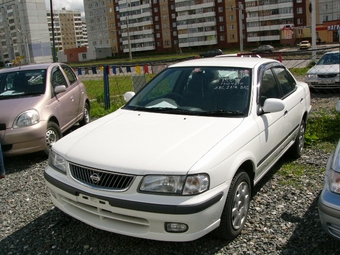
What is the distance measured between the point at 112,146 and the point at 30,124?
10.3 feet

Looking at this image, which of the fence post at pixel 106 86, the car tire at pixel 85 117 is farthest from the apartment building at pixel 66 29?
the car tire at pixel 85 117

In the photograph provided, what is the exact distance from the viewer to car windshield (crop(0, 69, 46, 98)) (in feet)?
22.5

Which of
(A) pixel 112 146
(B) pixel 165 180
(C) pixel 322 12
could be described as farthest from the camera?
(C) pixel 322 12

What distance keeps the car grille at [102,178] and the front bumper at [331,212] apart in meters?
1.57

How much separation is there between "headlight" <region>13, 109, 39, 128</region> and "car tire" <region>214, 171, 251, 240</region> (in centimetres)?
388

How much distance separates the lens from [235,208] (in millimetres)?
3432

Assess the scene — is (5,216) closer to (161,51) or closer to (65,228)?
(65,228)

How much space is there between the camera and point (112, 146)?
11.2ft

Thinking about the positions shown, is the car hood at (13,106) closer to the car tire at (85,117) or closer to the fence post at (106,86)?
the car tire at (85,117)

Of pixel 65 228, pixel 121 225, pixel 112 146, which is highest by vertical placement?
pixel 112 146

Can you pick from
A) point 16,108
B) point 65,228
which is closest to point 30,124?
point 16,108

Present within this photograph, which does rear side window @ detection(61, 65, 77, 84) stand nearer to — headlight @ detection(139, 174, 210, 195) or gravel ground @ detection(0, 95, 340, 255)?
gravel ground @ detection(0, 95, 340, 255)

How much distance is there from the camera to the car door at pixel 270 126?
404 centimetres

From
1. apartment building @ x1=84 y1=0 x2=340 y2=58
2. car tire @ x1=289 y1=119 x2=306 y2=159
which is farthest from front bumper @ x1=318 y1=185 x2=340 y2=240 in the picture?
apartment building @ x1=84 y1=0 x2=340 y2=58
